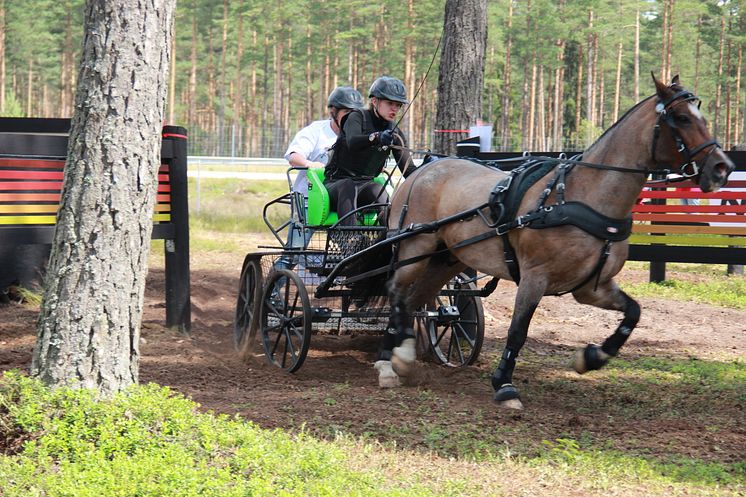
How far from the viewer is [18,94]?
7069 cm

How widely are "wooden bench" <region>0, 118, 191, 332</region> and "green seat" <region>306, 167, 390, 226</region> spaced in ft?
4.66

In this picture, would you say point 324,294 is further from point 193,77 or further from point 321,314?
point 193,77

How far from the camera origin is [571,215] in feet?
19.6

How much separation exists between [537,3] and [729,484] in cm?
4873

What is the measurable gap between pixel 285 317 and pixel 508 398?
2.22 m

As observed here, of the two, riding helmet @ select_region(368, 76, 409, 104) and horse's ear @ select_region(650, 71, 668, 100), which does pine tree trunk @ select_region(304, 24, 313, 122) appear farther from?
horse's ear @ select_region(650, 71, 668, 100)

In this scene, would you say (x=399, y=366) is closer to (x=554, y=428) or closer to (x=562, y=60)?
(x=554, y=428)

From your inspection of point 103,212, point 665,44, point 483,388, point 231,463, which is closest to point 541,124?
point 665,44

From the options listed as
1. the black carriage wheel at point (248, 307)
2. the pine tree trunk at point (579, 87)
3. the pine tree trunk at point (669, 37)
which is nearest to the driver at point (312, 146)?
the black carriage wheel at point (248, 307)

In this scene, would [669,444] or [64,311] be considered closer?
[64,311]

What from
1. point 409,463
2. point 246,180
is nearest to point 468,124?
point 409,463

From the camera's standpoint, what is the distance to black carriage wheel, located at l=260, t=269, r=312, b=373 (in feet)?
23.7

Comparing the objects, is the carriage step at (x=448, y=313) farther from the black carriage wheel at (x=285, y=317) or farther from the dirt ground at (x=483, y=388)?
the black carriage wheel at (x=285, y=317)

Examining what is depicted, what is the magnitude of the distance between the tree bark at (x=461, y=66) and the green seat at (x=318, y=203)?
1.88m
